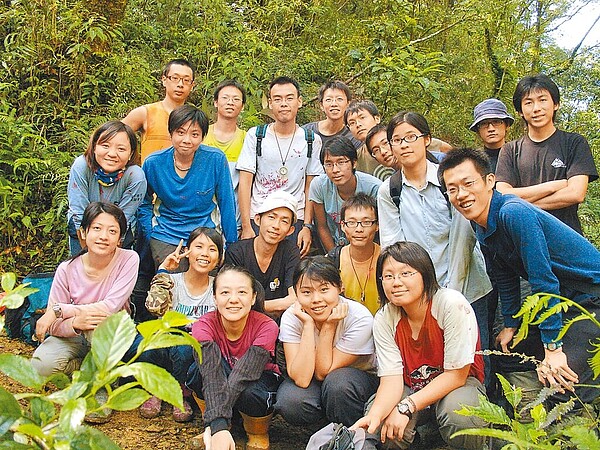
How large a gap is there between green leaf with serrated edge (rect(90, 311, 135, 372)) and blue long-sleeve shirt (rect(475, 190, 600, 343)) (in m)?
2.60

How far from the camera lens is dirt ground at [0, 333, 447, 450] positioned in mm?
3670

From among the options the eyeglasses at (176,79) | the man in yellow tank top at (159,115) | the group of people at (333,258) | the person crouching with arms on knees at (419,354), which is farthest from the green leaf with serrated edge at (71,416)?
the eyeglasses at (176,79)

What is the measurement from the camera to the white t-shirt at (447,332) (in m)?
3.28

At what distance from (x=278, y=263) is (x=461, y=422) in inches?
66.7

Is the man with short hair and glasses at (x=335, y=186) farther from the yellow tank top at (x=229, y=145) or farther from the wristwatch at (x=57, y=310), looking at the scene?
the wristwatch at (x=57, y=310)

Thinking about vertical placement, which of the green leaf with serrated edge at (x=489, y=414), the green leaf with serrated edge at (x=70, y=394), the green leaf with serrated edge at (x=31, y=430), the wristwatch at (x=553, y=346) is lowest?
the wristwatch at (x=553, y=346)

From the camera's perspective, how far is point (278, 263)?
4.30 meters

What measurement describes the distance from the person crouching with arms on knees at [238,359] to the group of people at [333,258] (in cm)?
1

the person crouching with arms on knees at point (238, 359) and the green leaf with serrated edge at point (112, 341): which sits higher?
the green leaf with serrated edge at point (112, 341)

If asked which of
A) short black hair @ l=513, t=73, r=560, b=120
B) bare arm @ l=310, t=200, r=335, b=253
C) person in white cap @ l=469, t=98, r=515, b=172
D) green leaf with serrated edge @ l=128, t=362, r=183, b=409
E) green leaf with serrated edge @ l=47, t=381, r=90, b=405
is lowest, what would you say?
green leaf with serrated edge @ l=47, t=381, r=90, b=405

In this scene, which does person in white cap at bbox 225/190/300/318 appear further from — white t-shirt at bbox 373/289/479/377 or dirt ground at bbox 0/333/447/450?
white t-shirt at bbox 373/289/479/377

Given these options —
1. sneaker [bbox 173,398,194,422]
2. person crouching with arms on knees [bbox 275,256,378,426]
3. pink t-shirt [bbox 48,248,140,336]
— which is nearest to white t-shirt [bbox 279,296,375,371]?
person crouching with arms on knees [bbox 275,256,378,426]

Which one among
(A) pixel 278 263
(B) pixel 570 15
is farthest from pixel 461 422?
(B) pixel 570 15

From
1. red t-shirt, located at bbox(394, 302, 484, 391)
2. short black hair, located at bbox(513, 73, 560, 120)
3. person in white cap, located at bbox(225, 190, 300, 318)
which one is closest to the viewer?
red t-shirt, located at bbox(394, 302, 484, 391)
